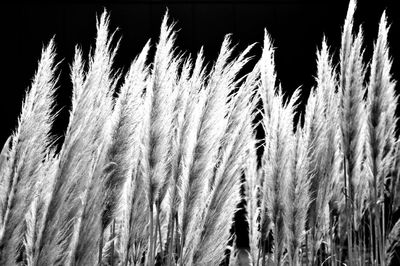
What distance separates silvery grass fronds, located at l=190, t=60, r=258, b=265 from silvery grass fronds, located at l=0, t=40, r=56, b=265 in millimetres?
508

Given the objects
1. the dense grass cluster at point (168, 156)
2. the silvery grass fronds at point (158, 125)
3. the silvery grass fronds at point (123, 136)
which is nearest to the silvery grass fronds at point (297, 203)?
the dense grass cluster at point (168, 156)

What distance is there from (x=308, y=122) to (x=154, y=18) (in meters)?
5.15

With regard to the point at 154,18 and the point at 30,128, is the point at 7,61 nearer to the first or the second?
the point at 154,18

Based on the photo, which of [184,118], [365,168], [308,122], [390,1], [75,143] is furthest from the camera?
[390,1]

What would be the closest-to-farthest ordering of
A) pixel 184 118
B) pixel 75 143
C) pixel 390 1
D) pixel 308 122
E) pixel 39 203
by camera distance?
pixel 75 143, pixel 39 203, pixel 184 118, pixel 308 122, pixel 390 1

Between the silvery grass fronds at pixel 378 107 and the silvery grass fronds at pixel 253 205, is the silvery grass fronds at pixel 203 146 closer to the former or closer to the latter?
the silvery grass fronds at pixel 378 107

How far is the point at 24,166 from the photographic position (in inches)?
63.2

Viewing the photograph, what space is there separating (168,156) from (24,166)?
49 centimetres

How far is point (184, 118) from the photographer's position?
183 centimetres

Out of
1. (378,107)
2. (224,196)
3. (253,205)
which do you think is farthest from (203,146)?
(253,205)

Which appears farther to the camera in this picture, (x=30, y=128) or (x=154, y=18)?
(x=154, y=18)

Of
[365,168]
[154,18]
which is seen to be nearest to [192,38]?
[154,18]

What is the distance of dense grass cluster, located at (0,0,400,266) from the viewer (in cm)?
158

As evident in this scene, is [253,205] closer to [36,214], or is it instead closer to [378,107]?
[378,107]
